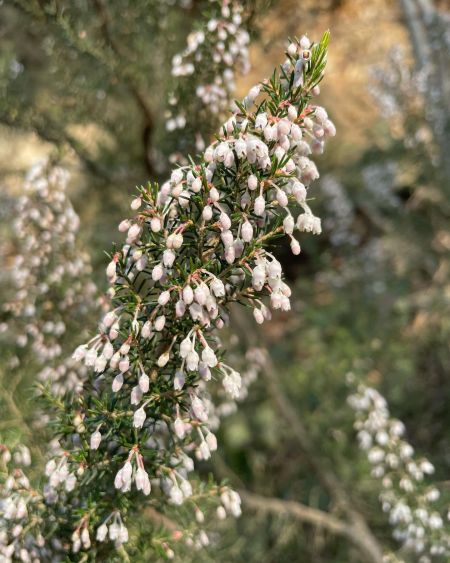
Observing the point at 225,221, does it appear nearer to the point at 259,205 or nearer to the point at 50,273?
the point at 259,205

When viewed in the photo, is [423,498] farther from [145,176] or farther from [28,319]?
[145,176]

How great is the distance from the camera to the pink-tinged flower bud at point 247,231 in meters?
1.41

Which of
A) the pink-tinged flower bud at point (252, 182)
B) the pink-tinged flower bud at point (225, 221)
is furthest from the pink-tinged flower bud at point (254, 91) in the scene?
the pink-tinged flower bud at point (225, 221)

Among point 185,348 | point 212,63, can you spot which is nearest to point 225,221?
point 185,348

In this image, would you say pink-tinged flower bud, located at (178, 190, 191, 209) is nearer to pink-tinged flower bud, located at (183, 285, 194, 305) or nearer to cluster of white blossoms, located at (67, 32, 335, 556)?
cluster of white blossoms, located at (67, 32, 335, 556)

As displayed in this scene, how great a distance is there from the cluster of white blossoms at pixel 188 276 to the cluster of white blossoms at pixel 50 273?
90 centimetres

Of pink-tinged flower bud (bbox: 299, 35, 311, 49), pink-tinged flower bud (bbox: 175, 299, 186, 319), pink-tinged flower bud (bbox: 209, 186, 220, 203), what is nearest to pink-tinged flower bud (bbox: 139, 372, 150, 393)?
pink-tinged flower bud (bbox: 175, 299, 186, 319)

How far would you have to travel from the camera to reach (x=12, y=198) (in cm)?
443

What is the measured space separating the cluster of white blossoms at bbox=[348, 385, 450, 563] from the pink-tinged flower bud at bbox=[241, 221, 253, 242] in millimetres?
1789

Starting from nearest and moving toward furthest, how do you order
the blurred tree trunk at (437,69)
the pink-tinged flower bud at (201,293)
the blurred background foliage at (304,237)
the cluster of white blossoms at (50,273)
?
the pink-tinged flower bud at (201,293) < the cluster of white blossoms at (50,273) < the blurred background foliage at (304,237) < the blurred tree trunk at (437,69)

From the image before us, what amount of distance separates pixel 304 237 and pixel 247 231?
4907 mm

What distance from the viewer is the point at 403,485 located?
2.58 metres

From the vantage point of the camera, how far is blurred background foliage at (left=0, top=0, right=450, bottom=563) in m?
3.48

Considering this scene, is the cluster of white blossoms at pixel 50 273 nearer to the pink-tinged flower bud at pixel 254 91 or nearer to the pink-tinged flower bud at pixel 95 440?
the pink-tinged flower bud at pixel 95 440
